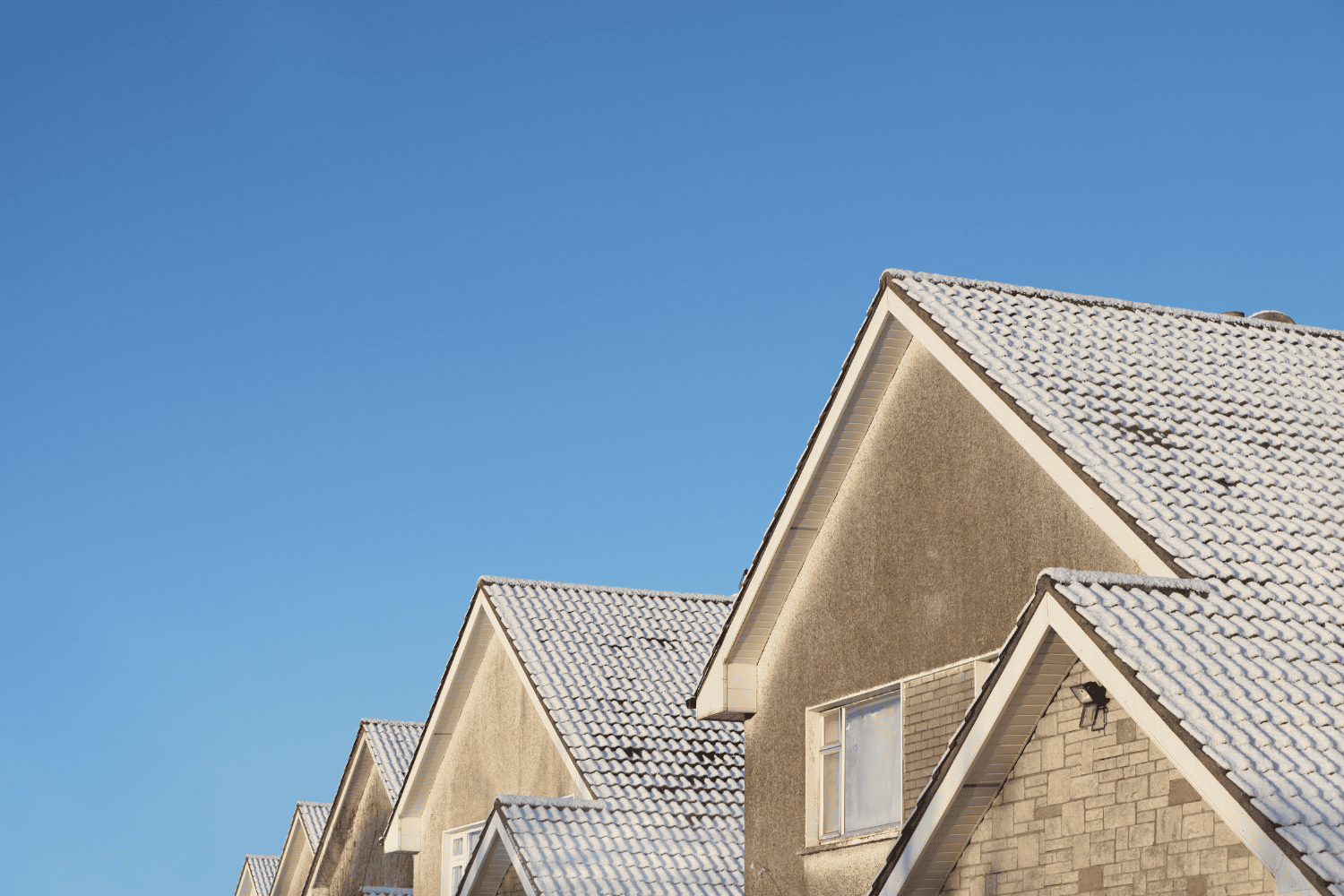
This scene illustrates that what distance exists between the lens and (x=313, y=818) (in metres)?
35.6

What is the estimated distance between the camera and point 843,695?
16.4m

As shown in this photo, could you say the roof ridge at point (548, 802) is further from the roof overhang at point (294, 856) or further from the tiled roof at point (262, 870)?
the tiled roof at point (262, 870)

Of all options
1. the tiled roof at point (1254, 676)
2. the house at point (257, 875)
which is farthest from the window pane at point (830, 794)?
the house at point (257, 875)

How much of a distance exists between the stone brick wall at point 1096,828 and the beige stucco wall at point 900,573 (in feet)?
6.80

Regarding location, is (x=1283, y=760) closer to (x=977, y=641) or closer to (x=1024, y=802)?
(x=1024, y=802)

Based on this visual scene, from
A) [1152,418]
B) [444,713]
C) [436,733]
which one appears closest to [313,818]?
[436,733]

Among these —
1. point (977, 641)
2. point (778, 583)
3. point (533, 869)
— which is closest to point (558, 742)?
point (533, 869)

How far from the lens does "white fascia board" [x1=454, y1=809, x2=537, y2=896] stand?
1814 centimetres

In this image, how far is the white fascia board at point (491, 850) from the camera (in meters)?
18.1

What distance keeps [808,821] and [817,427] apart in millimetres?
3596

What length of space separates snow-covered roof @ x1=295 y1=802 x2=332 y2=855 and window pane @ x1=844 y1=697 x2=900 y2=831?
20717 millimetres

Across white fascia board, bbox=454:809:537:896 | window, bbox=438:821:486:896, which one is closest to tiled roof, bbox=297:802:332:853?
window, bbox=438:821:486:896

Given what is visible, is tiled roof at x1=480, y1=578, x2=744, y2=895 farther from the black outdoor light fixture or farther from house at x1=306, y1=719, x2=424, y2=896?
the black outdoor light fixture

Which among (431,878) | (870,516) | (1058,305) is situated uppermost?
(1058,305)
